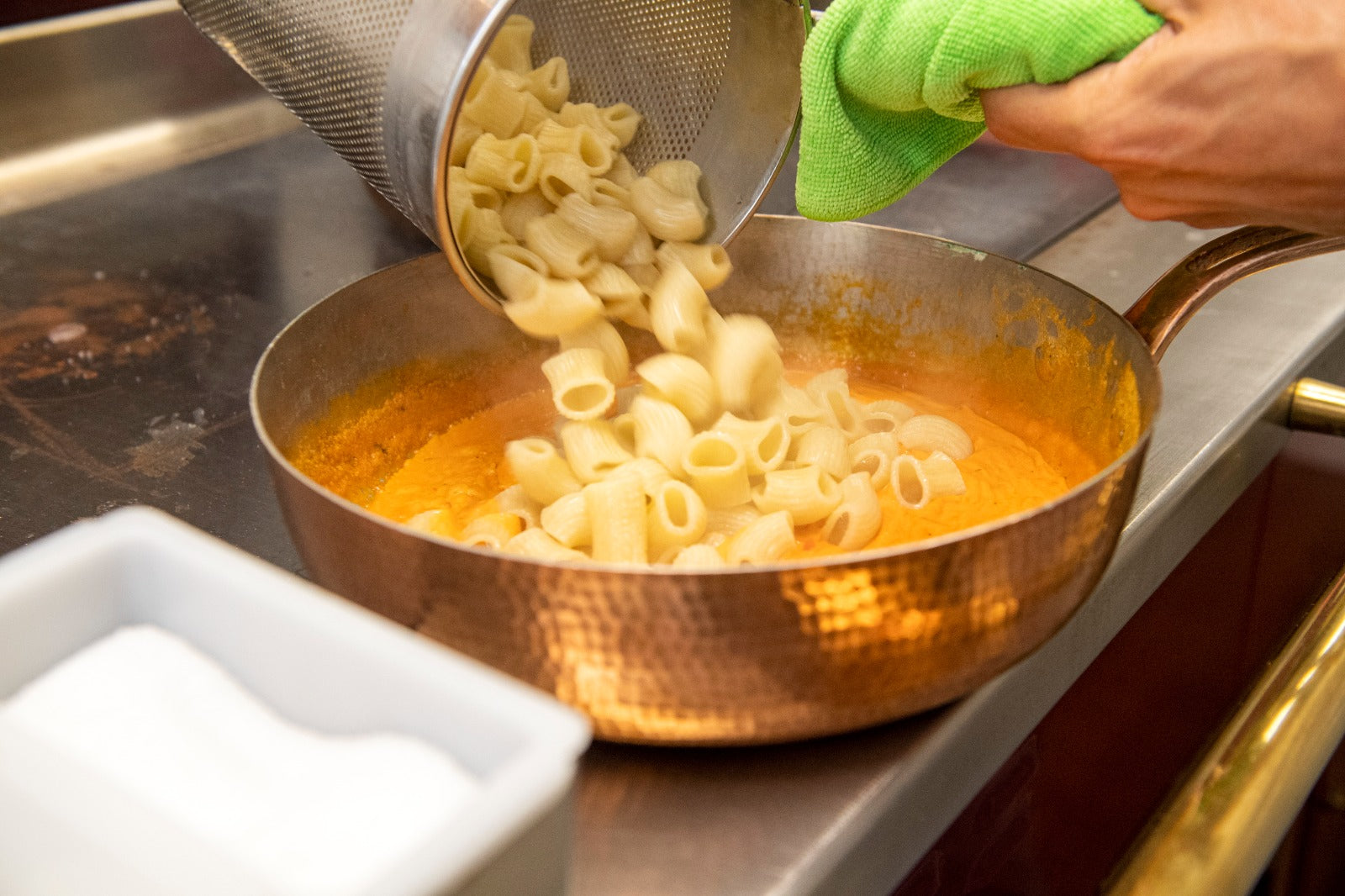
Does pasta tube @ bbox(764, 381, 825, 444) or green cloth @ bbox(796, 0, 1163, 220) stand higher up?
green cloth @ bbox(796, 0, 1163, 220)

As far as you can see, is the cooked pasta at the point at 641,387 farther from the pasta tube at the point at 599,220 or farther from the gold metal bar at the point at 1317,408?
the gold metal bar at the point at 1317,408

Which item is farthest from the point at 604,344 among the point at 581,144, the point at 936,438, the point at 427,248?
the point at 427,248

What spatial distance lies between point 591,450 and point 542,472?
0.04 metres

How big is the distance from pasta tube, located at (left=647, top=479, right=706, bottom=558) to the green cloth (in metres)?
0.20

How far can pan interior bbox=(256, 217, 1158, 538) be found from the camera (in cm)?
84

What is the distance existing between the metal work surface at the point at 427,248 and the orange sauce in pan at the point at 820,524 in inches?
2.9

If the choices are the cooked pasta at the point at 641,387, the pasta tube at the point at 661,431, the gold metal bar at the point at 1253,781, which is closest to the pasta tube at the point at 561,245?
the cooked pasta at the point at 641,387

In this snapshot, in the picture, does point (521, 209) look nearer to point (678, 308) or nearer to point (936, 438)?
point (678, 308)

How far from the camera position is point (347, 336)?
2.91 feet

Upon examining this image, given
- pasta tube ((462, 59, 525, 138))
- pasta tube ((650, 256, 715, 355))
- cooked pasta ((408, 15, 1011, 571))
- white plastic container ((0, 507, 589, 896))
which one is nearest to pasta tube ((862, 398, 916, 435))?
cooked pasta ((408, 15, 1011, 571))

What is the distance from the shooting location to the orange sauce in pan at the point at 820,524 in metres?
0.84

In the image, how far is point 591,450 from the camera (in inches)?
33.8

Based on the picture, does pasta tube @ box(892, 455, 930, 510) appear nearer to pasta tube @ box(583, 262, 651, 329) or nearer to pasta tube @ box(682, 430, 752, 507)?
pasta tube @ box(682, 430, 752, 507)

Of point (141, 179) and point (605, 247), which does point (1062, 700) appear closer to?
point (605, 247)
